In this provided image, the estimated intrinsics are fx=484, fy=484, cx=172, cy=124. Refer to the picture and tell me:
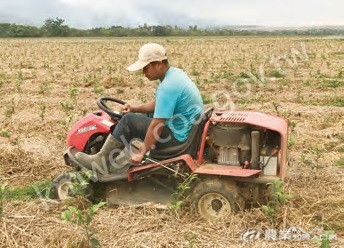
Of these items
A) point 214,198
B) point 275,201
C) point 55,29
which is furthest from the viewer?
point 55,29

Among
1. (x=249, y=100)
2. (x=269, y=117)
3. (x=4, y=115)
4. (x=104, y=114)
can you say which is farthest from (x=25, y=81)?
(x=269, y=117)

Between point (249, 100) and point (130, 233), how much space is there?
20.2 ft

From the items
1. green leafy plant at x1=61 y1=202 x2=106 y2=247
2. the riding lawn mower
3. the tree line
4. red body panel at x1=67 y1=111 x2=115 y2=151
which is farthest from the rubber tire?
the tree line

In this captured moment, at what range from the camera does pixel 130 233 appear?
3910 millimetres

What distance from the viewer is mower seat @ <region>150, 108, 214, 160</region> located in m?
4.31

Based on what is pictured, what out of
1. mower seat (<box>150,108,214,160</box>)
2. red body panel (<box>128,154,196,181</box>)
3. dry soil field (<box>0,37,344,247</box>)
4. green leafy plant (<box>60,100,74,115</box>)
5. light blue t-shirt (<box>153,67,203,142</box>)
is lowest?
dry soil field (<box>0,37,344,247</box>)

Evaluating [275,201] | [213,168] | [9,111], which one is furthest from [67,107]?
[275,201]

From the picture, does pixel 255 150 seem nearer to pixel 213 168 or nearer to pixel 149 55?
pixel 213 168

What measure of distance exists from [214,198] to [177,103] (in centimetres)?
89

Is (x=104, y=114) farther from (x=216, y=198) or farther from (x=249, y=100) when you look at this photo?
(x=249, y=100)

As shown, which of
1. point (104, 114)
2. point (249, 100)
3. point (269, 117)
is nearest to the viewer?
point (269, 117)

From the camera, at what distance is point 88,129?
190 inches

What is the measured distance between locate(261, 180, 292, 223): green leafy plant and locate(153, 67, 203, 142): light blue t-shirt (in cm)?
92

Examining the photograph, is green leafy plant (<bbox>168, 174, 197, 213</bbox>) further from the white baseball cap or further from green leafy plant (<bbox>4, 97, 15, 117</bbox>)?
green leafy plant (<bbox>4, 97, 15, 117</bbox>)
